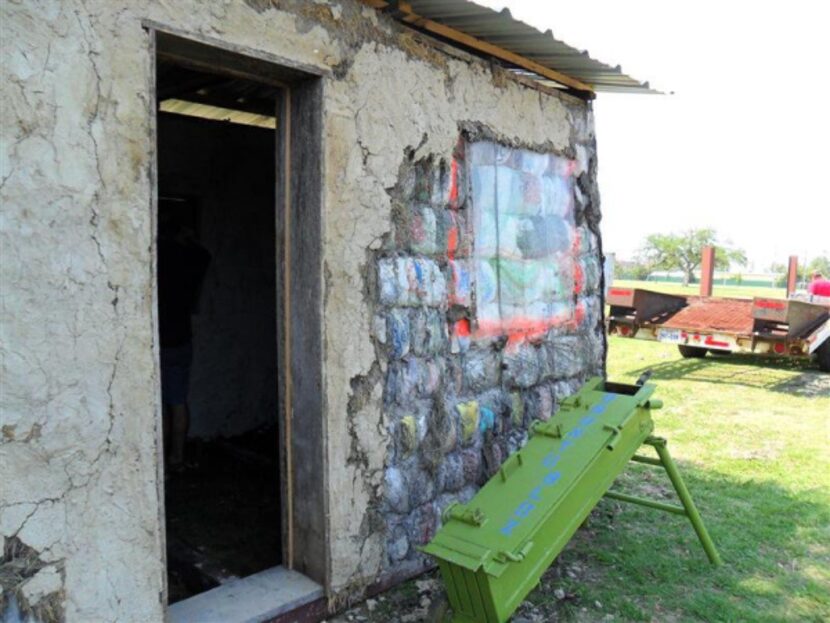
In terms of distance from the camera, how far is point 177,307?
16.2 feet

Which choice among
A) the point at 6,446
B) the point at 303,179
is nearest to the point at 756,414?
the point at 303,179

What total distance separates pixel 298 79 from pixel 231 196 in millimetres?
3094

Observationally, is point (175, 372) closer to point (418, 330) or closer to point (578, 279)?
point (418, 330)

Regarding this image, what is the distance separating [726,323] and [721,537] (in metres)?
7.11

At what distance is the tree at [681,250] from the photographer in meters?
67.0

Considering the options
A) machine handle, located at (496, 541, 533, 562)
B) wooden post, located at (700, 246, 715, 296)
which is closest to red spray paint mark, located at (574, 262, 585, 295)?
machine handle, located at (496, 541, 533, 562)

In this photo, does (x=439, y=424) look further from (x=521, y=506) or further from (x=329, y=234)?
(x=329, y=234)

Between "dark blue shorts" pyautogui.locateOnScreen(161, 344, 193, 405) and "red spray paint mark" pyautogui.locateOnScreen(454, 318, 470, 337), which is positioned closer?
"red spray paint mark" pyautogui.locateOnScreen(454, 318, 470, 337)

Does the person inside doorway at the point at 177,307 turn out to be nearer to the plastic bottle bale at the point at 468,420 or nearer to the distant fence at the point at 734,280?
the plastic bottle bale at the point at 468,420

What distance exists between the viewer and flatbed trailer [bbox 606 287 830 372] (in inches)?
386

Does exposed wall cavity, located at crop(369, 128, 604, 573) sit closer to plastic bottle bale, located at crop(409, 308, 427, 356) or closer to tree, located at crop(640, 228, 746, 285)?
plastic bottle bale, located at crop(409, 308, 427, 356)

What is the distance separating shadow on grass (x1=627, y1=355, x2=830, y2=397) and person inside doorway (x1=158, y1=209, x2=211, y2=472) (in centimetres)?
734

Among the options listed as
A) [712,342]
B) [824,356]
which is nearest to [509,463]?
[712,342]

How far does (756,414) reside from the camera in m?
7.92
